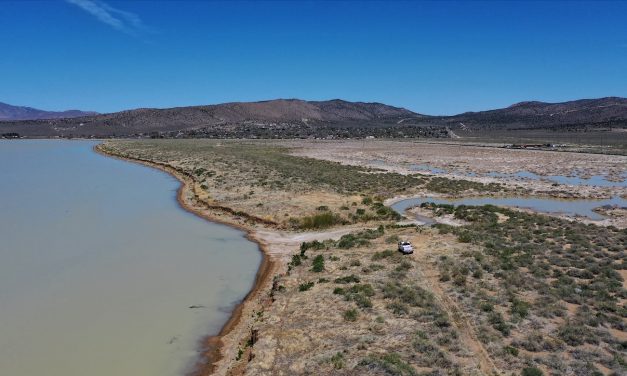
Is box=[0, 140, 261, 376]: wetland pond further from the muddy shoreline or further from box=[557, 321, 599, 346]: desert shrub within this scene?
box=[557, 321, 599, 346]: desert shrub

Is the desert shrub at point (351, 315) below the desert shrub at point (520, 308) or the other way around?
below

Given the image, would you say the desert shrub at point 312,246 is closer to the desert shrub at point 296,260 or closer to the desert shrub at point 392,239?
the desert shrub at point 296,260

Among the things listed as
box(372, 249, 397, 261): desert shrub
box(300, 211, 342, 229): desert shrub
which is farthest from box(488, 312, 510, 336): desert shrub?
box(300, 211, 342, 229): desert shrub

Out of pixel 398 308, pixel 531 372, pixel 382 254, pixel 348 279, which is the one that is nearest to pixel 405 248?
pixel 382 254

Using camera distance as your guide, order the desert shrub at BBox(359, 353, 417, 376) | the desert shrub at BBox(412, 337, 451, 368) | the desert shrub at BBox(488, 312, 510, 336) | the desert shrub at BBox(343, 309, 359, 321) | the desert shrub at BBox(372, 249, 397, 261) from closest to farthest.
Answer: the desert shrub at BBox(359, 353, 417, 376) < the desert shrub at BBox(412, 337, 451, 368) < the desert shrub at BBox(488, 312, 510, 336) < the desert shrub at BBox(343, 309, 359, 321) < the desert shrub at BBox(372, 249, 397, 261)

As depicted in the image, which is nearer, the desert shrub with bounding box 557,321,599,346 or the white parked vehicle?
the desert shrub with bounding box 557,321,599,346

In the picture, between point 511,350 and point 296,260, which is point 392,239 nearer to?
point 296,260

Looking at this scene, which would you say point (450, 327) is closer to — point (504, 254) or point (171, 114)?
point (504, 254)

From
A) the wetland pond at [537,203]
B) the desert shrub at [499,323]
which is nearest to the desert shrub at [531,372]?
the desert shrub at [499,323]

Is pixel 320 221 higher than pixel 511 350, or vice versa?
pixel 511 350
